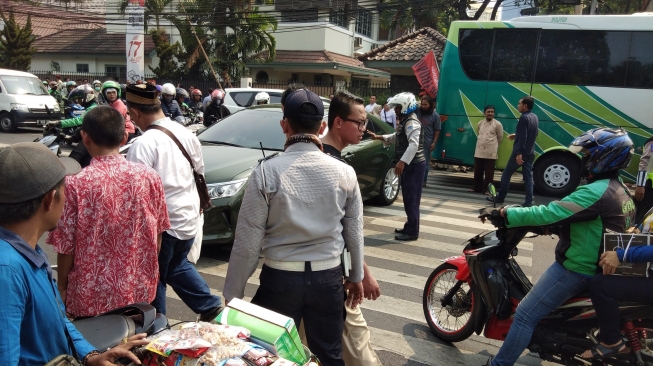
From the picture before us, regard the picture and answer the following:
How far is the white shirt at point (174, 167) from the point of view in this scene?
11.3 ft

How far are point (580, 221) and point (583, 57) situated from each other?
9175 millimetres

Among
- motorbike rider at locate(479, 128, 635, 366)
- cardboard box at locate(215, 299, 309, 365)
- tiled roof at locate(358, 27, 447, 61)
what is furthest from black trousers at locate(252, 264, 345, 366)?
tiled roof at locate(358, 27, 447, 61)

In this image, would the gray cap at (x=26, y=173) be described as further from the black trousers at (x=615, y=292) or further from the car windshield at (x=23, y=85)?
A: the car windshield at (x=23, y=85)

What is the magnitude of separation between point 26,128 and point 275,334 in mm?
21226

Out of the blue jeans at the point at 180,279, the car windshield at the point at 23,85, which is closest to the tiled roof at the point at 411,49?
the car windshield at the point at 23,85

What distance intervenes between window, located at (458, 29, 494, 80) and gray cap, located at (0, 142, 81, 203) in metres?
11.1

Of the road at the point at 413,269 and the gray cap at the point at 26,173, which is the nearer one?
the gray cap at the point at 26,173

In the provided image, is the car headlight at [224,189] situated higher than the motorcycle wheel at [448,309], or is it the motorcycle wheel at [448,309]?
the car headlight at [224,189]

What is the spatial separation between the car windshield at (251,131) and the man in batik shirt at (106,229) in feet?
12.6

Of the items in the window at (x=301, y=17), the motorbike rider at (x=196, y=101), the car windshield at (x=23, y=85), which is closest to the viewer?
the motorbike rider at (x=196, y=101)

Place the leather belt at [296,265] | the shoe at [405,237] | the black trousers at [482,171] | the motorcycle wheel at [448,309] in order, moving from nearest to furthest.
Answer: the leather belt at [296,265], the motorcycle wheel at [448,309], the shoe at [405,237], the black trousers at [482,171]

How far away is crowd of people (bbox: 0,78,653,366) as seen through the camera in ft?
5.51

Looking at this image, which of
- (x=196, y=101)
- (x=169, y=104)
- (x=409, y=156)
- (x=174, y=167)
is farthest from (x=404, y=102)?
(x=196, y=101)

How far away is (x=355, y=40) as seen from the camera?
3503cm
